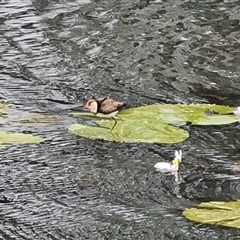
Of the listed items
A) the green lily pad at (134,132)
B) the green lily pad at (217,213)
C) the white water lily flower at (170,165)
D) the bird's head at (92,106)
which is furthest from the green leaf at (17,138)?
the green lily pad at (217,213)

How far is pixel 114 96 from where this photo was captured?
7.52 feet

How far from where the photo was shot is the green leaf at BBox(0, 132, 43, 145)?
78.2 inches

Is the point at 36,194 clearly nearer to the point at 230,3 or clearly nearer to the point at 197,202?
the point at 197,202

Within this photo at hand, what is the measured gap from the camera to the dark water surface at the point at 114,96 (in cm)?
161

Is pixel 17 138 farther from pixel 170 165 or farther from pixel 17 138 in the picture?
pixel 170 165

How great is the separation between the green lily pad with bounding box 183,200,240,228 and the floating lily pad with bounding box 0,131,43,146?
0.52m

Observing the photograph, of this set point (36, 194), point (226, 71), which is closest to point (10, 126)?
point (36, 194)

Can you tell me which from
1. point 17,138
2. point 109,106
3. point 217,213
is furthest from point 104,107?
point 217,213

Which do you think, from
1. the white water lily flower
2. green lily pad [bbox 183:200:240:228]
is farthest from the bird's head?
green lily pad [bbox 183:200:240:228]

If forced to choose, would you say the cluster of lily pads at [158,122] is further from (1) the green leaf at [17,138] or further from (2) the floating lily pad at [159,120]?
(1) the green leaf at [17,138]

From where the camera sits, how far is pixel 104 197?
1.69 m

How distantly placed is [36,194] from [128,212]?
0.69ft

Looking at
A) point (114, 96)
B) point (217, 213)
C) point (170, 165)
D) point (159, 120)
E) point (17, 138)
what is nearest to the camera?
point (217, 213)

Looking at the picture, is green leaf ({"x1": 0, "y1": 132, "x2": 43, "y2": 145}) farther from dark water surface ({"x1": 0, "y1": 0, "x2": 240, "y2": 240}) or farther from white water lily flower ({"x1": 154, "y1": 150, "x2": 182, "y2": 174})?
white water lily flower ({"x1": 154, "y1": 150, "x2": 182, "y2": 174})
